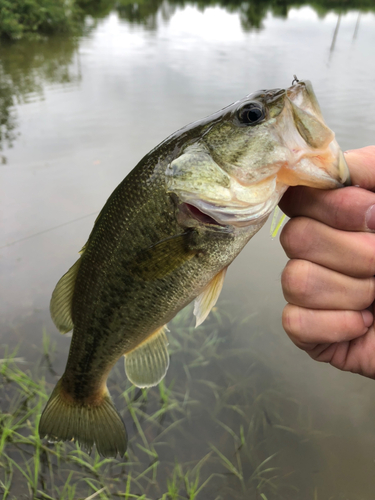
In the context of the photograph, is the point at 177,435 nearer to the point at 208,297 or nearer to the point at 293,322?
the point at 208,297

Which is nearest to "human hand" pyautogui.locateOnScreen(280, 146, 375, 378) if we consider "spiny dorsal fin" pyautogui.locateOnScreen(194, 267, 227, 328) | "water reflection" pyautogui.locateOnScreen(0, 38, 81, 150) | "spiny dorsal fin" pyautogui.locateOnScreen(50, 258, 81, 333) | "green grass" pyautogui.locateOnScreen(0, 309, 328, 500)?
"spiny dorsal fin" pyautogui.locateOnScreen(194, 267, 227, 328)

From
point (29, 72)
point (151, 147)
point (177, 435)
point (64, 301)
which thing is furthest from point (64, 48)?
point (177, 435)

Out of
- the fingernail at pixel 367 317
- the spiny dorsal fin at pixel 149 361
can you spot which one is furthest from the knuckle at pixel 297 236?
the spiny dorsal fin at pixel 149 361

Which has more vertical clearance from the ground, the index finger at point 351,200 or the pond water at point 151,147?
the index finger at point 351,200

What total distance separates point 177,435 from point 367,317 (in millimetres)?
1964

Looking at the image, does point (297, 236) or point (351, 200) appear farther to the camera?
point (297, 236)

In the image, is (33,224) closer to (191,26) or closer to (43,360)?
(43,360)

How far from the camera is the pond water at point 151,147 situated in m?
2.71

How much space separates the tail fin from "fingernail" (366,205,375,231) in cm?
158

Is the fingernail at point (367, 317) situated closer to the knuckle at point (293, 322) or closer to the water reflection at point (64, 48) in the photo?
the knuckle at point (293, 322)

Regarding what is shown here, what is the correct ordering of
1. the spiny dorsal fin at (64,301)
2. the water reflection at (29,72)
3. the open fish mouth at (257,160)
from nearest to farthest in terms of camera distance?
the open fish mouth at (257,160) < the spiny dorsal fin at (64,301) < the water reflection at (29,72)

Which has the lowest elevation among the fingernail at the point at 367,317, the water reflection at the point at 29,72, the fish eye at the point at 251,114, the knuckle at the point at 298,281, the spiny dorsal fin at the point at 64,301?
the water reflection at the point at 29,72

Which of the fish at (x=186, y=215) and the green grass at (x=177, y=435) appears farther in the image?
the green grass at (x=177, y=435)

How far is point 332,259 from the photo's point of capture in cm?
136
